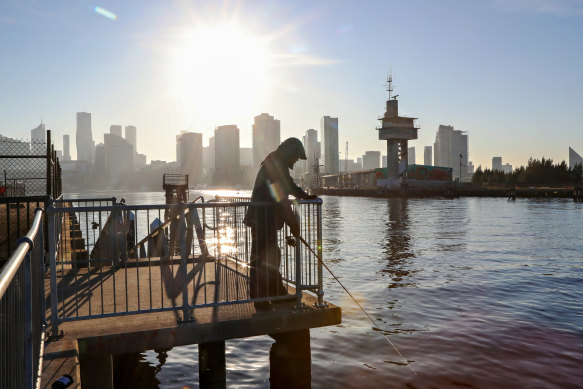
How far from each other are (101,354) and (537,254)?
23.5 meters

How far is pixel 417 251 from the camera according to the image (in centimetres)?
2523

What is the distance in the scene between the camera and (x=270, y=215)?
6.49 metres

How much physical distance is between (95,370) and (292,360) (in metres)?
2.67

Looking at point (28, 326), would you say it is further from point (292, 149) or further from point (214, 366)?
point (292, 149)

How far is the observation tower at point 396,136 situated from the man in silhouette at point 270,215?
12749 centimetres

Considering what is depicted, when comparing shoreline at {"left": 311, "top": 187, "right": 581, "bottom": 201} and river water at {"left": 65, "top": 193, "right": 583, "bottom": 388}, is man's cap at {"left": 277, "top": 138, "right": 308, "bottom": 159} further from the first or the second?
shoreline at {"left": 311, "top": 187, "right": 581, "bottom": 201}

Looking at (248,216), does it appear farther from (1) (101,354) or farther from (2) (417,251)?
(2) (417,251)

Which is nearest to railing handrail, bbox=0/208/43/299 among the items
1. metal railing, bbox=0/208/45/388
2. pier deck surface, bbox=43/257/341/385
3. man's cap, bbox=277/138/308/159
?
metal railing, bbox=0/208/45/388

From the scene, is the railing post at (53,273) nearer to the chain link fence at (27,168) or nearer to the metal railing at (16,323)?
the metal railing at (16,323)

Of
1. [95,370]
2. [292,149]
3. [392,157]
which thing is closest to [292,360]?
[95,370]

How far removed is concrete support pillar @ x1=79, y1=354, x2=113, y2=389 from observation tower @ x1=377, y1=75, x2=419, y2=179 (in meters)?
129

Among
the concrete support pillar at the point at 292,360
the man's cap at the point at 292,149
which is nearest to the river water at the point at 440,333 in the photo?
the concrete support pillar at the point at 292,360

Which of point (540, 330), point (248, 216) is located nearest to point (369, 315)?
point (540, 330)

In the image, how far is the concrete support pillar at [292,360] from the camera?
660cm
